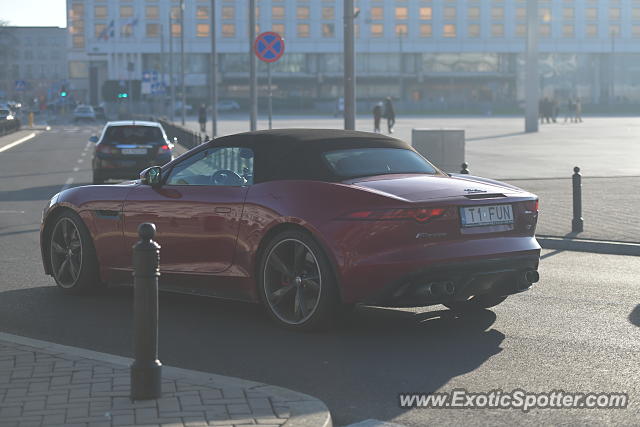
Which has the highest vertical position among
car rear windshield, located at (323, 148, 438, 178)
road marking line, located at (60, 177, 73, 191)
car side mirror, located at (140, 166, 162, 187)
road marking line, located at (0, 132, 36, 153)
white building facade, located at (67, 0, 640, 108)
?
white building facade, located at (67, 0, 640, 108)

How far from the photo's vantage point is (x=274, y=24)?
122250 mm

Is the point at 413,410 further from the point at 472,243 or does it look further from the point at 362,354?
the point at 472,243

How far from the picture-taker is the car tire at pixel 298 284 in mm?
7449

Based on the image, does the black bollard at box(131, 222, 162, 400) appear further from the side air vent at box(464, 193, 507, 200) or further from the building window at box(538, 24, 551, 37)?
the building window at box(538, 24, 551, 37)

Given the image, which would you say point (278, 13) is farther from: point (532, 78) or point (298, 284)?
point (298, 284)

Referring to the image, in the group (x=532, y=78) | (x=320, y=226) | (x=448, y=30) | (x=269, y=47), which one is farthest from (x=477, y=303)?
(x=448, y=30)

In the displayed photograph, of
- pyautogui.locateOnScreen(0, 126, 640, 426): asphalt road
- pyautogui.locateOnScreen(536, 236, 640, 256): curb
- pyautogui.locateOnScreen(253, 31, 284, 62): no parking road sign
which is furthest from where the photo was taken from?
pyautogui.locateOnScreen(253, 31, 284, 62): no parking road sign

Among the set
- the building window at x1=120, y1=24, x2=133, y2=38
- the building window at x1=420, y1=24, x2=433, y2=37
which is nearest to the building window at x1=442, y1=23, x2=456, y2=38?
the building window at x1=420, y1=24, x2=433, y2=37

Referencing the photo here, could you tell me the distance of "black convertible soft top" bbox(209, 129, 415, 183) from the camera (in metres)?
7.89

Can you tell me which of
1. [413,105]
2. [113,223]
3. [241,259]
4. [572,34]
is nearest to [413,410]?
[241,259]

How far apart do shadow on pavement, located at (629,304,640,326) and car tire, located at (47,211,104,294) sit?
4.22 meters

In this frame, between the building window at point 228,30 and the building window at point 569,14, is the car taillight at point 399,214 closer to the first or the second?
the building window at point 228,30

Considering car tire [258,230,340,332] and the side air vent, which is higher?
the side air vent

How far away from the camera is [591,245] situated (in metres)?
12.6
